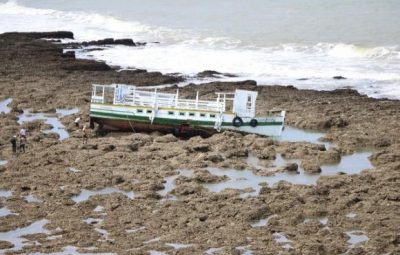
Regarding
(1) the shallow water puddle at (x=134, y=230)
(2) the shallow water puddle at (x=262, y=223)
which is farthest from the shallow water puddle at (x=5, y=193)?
(2) the shallow water puddle at (x=262, y=223)

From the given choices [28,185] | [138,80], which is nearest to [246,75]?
[138,80]

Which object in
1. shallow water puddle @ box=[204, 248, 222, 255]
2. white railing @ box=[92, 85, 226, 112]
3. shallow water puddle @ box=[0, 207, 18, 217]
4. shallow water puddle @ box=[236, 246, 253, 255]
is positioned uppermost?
white railing @ box=[92, 85, 226, 112]

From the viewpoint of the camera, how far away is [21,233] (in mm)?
24094

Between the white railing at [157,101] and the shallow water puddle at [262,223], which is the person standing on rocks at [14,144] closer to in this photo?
the white railing at [157,101]

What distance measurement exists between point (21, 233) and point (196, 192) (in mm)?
6796

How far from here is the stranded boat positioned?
124ft

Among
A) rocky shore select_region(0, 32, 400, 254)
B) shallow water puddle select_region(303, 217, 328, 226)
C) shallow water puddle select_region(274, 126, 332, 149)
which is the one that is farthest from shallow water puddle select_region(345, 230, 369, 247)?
shallow water puddle select_region(274, 126, 332, 149)

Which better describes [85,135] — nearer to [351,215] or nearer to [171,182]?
[171,182]

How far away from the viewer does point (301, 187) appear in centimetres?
2842

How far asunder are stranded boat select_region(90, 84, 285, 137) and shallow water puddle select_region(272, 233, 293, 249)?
14152mm

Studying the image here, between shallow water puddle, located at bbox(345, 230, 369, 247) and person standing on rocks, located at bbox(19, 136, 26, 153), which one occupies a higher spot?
person standing on rocks, located at bbox(19, 136, 26, 153)

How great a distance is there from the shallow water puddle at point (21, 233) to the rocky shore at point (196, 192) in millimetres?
59

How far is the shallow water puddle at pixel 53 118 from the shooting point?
124 ft

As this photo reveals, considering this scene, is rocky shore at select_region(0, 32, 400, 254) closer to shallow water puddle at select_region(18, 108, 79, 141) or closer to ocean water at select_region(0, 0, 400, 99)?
shallow water puddle at select_region(18, 108, 79, 141)
